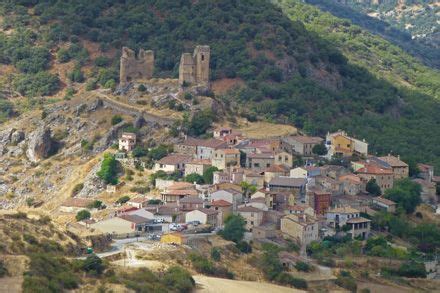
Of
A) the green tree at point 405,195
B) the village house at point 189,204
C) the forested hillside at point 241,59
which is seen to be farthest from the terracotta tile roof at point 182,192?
the forested hillside at point 241,59

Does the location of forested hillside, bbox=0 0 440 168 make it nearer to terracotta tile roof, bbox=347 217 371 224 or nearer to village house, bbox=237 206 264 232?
terracotta tile roof, bbox=347 217 371 224

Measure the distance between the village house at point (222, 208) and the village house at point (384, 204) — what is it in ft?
36.2

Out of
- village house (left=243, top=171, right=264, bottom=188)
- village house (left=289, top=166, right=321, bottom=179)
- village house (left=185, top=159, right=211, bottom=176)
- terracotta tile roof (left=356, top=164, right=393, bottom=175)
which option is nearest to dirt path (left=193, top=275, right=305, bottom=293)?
village house (left=243, top=171, right=264, bottom=188)

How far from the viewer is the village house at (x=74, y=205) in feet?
271

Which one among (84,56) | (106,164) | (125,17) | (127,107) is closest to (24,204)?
(106,164)

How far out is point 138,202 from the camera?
267 feet

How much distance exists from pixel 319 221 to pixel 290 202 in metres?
2.38

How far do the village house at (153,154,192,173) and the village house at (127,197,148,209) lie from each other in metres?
5.42

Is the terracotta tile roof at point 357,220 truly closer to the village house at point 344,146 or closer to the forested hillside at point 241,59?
the village house at point 344,146

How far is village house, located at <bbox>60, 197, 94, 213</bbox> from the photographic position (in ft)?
271

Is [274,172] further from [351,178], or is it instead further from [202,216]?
[202,216]

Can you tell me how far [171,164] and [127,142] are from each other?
5615mm

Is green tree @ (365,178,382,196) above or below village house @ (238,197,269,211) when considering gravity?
above

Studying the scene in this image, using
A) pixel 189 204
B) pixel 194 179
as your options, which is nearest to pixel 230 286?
pixel 189 204
